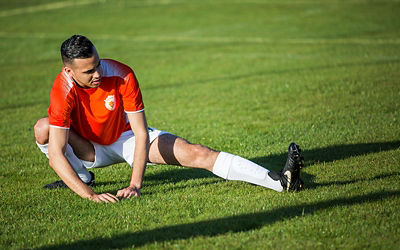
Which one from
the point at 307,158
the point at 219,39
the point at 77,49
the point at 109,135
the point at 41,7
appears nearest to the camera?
the point at 77,49

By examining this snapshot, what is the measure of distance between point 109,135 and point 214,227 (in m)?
1.52

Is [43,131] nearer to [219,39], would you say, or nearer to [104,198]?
[104,198]

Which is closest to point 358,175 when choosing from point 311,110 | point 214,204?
point 214,204

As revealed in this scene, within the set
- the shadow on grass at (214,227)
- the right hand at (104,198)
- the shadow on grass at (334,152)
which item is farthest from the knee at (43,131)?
the shadow on grass at (334,152)

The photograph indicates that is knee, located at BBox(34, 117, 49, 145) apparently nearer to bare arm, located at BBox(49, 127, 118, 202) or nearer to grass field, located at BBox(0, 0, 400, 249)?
bare arm, located at BBox(49, 127, 118, 202)

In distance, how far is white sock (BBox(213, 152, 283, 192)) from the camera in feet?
14.9

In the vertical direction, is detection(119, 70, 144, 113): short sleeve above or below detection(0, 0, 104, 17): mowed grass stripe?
above

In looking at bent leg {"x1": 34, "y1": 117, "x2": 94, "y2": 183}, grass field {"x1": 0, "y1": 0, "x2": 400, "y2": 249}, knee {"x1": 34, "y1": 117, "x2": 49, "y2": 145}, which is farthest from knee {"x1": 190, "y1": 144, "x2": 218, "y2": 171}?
knee {"x1": 34, "y1": 117, "x2": 49, "y2": 145}

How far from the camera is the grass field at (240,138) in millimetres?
3928

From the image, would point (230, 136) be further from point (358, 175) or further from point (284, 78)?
point (284, 78)

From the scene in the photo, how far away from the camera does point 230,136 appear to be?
6.98m

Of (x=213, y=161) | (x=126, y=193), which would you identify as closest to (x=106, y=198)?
(x=126, y=193)

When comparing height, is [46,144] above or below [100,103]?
below

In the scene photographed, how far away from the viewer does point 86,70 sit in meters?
4.29
